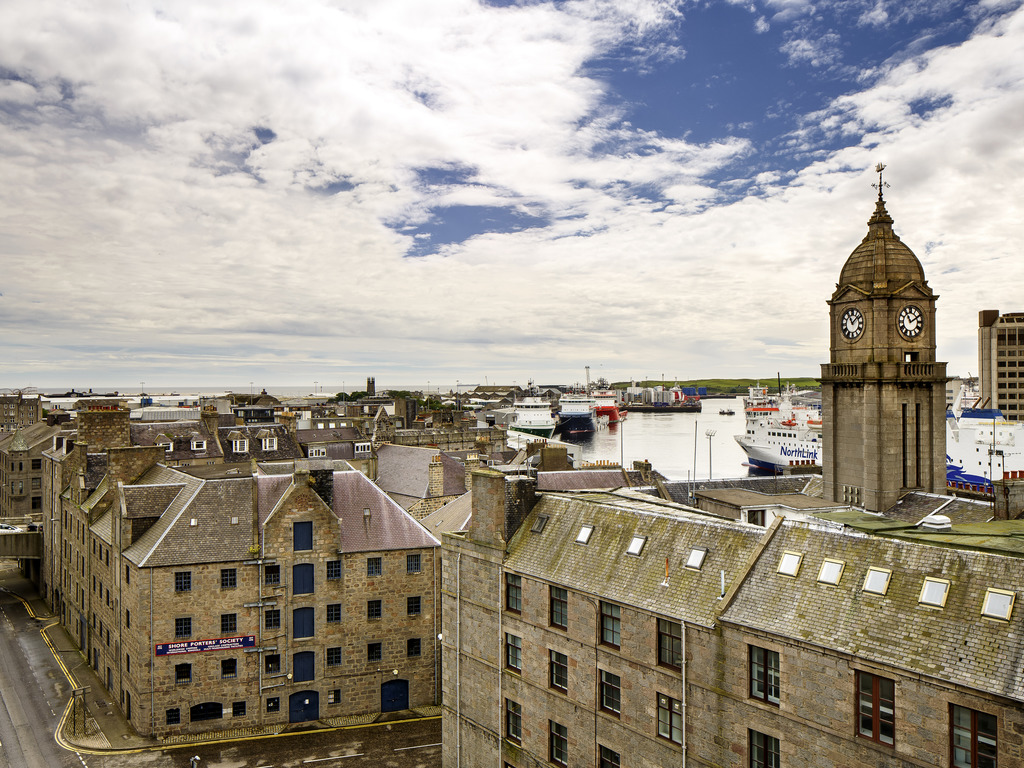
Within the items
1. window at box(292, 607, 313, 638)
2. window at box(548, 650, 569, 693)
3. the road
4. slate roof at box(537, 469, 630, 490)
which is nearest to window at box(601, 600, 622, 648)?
window at box(548, 650, 569, 693)

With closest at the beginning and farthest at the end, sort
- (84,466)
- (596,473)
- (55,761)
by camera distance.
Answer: (55,761), (84,466), (596,473)

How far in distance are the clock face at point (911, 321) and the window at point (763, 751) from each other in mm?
29952

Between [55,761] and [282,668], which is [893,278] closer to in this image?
[282,668]

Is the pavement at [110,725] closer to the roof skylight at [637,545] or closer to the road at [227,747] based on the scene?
the road at [227,747]

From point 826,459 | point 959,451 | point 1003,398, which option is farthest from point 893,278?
point 1003,398

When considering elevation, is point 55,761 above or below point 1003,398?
below

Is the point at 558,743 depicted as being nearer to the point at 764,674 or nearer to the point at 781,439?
the point at 764,674

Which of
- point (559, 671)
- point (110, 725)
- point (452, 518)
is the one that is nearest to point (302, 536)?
point (452, 518)

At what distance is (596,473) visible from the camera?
56250 mm

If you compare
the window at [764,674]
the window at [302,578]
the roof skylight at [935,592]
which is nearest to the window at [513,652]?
the window at [764,674]

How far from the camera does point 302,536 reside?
3831 cm

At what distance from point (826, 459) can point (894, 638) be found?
29135mm

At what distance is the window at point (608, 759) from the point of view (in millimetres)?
24306

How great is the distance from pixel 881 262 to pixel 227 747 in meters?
45.0
